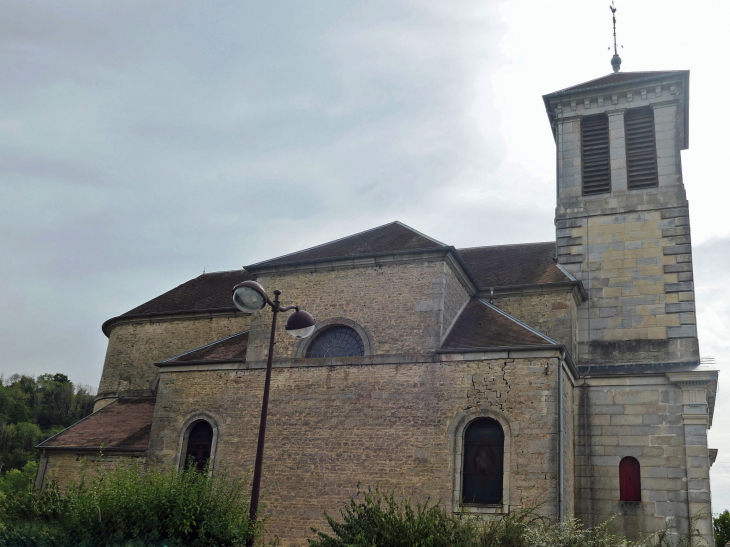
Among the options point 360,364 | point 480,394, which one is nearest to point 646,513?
point 480,394

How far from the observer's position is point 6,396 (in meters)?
68.2

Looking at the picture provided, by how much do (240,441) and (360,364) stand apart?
3.06 meters

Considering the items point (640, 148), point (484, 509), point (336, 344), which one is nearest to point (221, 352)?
point (336, 344)

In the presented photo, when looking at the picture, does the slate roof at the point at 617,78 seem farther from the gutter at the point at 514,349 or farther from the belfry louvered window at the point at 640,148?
the gutter at the point at 514,349

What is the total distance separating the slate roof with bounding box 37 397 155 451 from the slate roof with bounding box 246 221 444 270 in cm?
495

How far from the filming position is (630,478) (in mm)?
14484

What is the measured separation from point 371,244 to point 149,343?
8.85 meters

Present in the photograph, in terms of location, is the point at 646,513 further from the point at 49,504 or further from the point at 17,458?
the point at 17,458

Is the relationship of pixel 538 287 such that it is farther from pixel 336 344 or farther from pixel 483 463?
pixel 483 463

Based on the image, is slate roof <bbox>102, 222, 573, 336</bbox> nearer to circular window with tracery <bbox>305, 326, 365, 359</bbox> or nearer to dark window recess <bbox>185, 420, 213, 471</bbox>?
circular window with tracery <bbox>305, 326, 365, 359</bbox>

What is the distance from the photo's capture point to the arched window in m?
14.3

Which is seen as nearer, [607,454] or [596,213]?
[607,454]

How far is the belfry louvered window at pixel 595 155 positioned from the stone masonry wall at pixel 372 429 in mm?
7655

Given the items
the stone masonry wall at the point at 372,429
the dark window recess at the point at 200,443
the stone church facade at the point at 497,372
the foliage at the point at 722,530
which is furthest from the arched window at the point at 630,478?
the foliage at the point at 722,530
